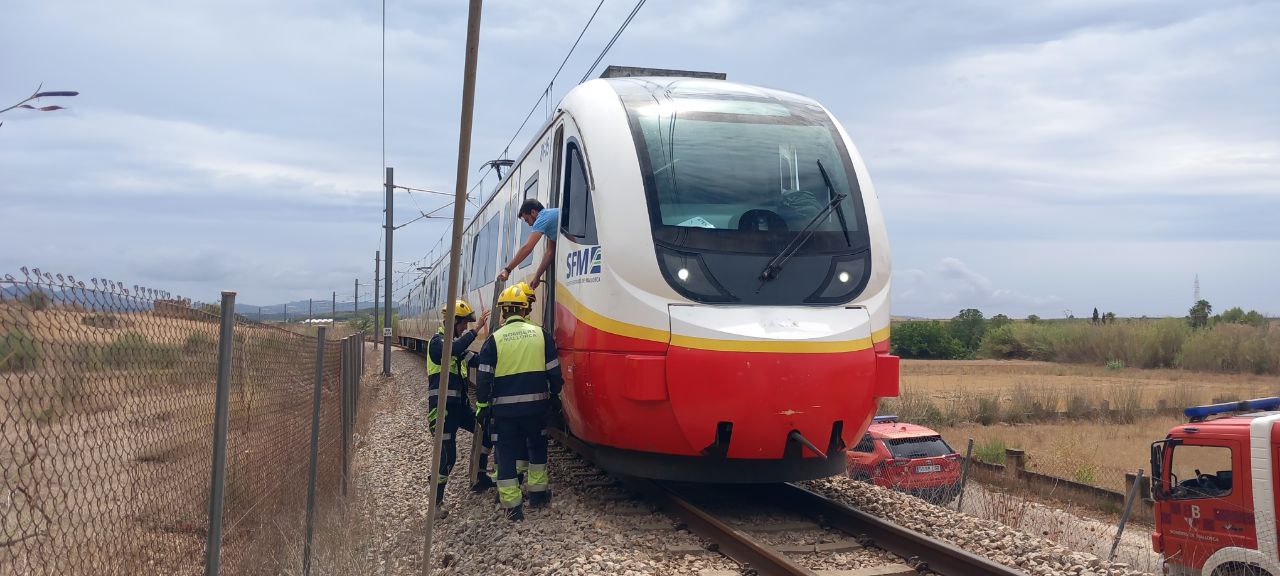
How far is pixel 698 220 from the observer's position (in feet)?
22.3

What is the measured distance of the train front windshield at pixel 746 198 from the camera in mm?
6609

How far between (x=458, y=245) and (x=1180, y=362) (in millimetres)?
54163

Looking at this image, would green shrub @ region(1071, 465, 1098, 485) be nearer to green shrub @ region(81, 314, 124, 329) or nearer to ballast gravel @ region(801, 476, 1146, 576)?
A: ballast gravel @ region(801, 476, 1146, 576)

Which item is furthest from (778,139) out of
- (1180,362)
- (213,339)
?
(1180,362)

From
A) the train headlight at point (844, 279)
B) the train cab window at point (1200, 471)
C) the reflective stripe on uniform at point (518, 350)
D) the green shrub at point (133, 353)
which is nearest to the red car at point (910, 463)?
the train cab window at point (1200, 471)

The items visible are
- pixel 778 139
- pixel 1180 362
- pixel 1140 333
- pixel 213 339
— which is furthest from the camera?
pixel 1140 333

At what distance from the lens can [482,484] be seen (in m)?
8.65

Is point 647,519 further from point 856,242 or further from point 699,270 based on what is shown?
point 856,242

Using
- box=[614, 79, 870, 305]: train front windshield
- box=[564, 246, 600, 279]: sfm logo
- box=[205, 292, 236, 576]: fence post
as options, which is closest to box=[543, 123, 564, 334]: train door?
box=[564, 246, 600, 279]: sfm logo

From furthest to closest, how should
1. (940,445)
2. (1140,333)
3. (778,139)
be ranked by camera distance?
(1140,333) < (940,445) < (778,139)

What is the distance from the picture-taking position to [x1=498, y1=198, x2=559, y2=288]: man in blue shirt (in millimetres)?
7895

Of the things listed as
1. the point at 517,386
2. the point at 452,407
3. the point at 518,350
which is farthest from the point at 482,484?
the point at 518,350

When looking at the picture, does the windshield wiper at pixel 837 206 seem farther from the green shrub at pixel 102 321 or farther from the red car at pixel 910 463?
the red car at pixel 910 463

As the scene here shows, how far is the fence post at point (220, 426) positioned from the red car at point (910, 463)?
11125 mm
